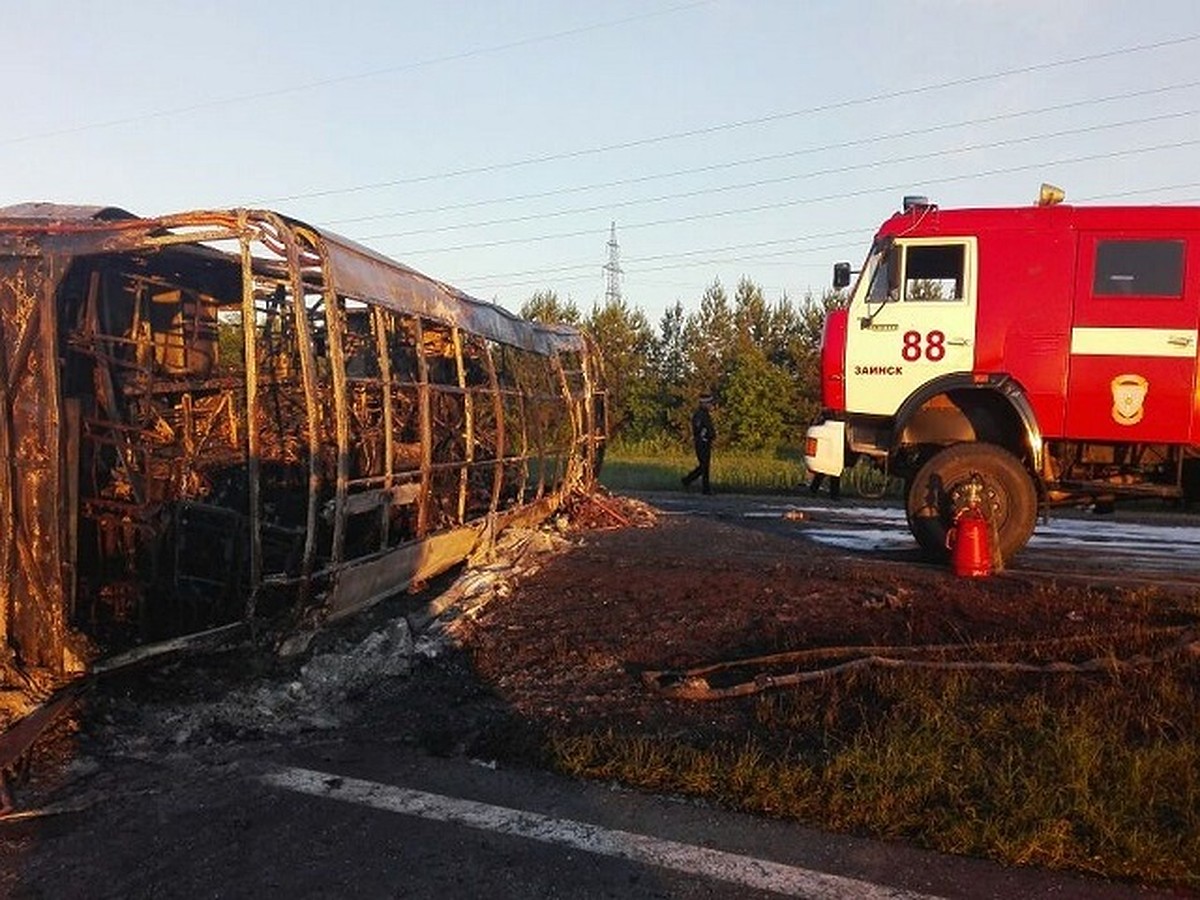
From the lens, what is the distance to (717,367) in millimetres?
37125

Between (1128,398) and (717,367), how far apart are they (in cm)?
2865

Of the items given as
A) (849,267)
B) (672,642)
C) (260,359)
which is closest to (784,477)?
(849,267)

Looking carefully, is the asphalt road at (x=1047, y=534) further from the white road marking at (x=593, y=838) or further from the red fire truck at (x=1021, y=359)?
the white road marking at (x=593, y=838)

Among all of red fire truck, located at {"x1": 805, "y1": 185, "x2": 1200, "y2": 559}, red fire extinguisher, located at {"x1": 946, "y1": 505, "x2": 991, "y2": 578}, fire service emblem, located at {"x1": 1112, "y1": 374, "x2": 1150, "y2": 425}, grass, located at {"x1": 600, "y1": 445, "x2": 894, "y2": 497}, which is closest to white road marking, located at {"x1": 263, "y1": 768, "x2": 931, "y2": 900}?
red fire extinguisher, located at {"x1": 946, "y1": 505, "x2": 991, "y2": 578}

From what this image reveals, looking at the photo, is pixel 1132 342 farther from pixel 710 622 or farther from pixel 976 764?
pixel 976 764

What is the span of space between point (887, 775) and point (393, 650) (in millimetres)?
3530

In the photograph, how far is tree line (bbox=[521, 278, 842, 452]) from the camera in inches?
1341

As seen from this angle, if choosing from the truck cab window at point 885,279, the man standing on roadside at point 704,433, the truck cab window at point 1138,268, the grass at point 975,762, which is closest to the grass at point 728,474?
the man standing on roadside at point 704,433

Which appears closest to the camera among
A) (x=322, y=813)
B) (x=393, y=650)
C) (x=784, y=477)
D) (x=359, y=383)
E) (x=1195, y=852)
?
(x=1195, y=852)

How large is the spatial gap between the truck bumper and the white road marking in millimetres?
5971

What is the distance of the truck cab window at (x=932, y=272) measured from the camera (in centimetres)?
908

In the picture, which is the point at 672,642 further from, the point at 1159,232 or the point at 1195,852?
the point at 1159,232

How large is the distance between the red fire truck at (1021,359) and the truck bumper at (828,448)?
0.05 feet

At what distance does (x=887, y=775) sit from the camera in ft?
14.1
